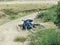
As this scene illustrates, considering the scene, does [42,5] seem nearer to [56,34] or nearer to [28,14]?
[28,14]

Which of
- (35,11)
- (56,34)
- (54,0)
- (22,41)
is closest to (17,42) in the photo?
(22,41)

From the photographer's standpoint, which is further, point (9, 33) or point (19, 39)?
point (9, 33)

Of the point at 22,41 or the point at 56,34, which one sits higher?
the point at 56,34

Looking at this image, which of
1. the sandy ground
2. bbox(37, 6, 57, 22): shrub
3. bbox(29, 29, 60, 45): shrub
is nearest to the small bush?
the sandy ground

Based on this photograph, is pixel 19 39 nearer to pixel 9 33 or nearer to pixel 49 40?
pixel 9 33

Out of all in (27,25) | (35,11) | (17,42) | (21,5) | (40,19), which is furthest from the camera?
(21,5)

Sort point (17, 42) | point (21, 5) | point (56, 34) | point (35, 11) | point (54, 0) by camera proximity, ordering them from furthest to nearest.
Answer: point (54, 0) → point (21, 5) → point (35, 11) → point (17, 42) → point (56, 34)

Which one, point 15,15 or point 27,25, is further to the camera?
point 15,15

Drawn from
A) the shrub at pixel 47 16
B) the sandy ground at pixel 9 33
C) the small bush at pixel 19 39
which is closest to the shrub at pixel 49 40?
the sandy ground at pixel 9 33

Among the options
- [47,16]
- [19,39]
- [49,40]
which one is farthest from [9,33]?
[49,40]

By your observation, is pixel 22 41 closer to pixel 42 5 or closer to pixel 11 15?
pixel 11 15
